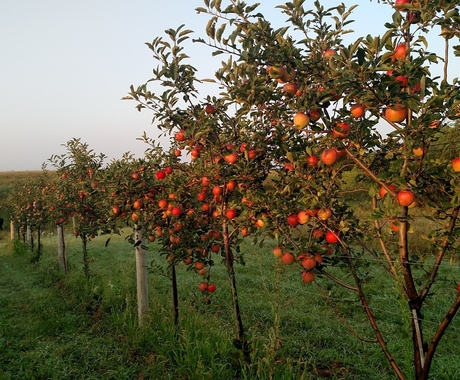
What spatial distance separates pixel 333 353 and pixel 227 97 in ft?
10.4

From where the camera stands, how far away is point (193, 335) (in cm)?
381

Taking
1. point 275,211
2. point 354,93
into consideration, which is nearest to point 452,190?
point 354,93

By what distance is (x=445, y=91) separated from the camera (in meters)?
1.76

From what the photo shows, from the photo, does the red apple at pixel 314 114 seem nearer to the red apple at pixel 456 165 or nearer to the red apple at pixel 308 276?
the red apple at pixel 456 165

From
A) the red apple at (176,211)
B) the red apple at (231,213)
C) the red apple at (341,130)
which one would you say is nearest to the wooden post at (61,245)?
the red apple at (176,211)

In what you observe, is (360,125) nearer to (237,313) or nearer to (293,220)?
(293,220)

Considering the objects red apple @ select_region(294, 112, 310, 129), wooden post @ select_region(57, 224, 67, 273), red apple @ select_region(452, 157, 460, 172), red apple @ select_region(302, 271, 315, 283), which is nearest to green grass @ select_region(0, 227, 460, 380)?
red apple @ select_region(302, 271, 315, 283)

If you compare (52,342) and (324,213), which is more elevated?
(324,213)

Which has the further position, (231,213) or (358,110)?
(231,213)

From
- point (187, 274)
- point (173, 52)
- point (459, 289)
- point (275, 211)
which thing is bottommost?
point (187, 274)

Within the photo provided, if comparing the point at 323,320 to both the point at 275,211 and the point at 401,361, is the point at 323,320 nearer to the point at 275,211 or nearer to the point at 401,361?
the point at 401,361

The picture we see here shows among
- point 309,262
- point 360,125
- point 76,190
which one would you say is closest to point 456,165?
point 360,125

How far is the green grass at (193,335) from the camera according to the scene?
10.8 feet

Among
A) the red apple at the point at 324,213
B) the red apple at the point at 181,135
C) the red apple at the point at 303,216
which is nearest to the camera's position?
the red apple at the point at 324,213
